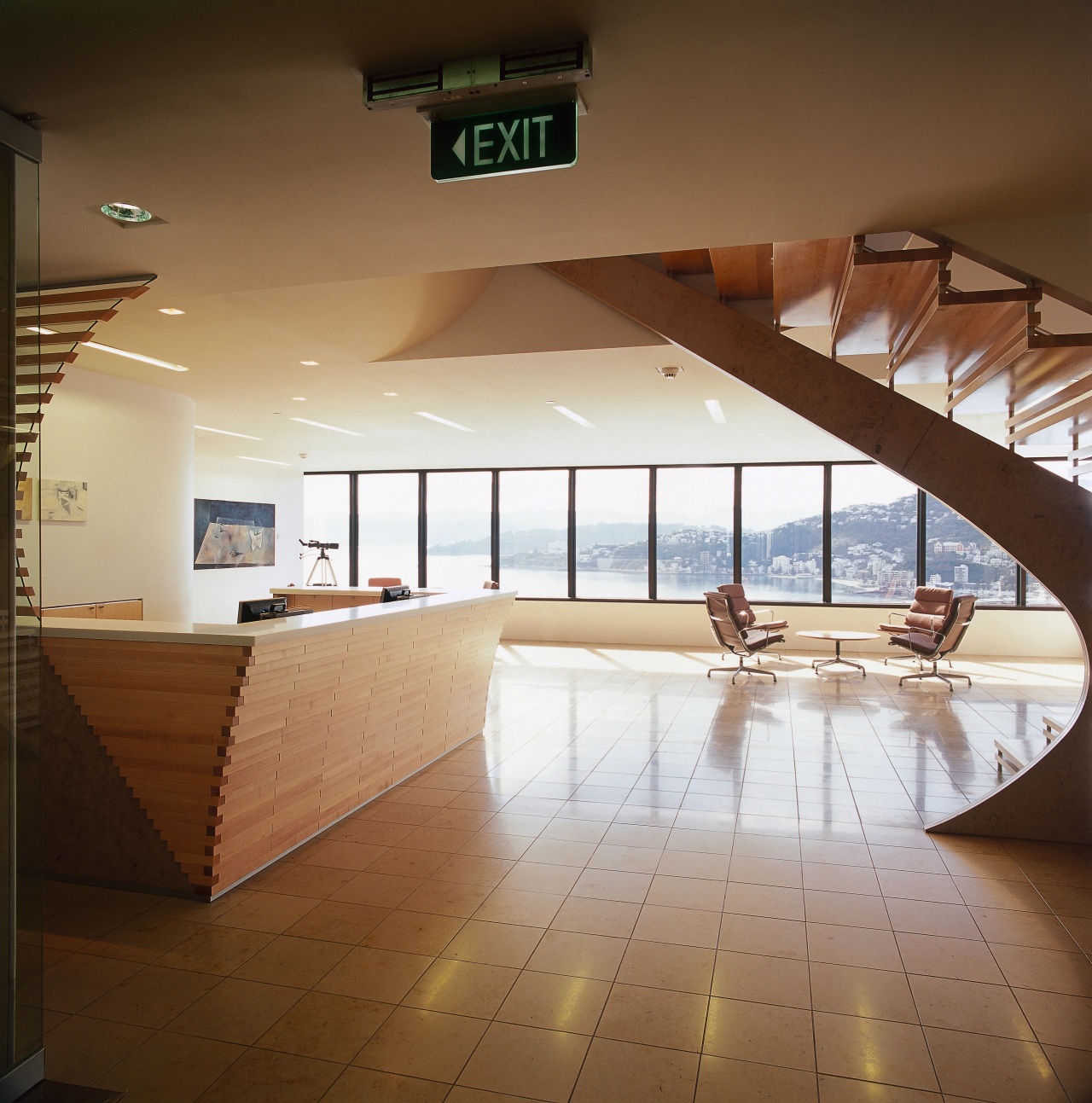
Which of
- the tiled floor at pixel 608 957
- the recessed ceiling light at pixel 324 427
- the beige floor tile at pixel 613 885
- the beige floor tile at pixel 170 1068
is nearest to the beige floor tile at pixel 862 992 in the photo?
Answer: the tiled floor at pixel 608 957

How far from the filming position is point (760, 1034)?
8.48ft

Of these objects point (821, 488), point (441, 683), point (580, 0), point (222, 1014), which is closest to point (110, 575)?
point (441, 683)

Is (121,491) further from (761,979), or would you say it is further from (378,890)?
(761,979)

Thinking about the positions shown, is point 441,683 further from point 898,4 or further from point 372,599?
point 898,4

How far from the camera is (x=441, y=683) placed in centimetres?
587

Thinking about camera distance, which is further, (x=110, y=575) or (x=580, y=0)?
(x=110, y=575)

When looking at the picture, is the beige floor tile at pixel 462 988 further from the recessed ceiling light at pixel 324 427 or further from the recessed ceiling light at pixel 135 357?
the recessed ceiling light at pixel 324 427

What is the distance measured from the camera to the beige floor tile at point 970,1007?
103 inches

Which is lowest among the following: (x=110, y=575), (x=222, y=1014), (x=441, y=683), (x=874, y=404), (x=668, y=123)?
(x=222, y=1014)

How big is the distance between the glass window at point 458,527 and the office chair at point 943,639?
7.20 m

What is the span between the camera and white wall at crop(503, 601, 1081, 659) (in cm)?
1147

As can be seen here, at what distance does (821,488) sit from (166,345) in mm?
9766

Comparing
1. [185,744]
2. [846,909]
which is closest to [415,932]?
[185,744]

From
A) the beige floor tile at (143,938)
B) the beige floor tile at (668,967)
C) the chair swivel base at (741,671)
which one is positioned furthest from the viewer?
the chair swivel base at (741,671)
